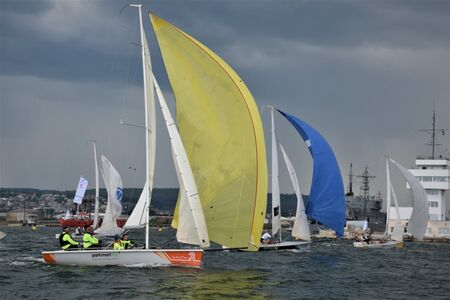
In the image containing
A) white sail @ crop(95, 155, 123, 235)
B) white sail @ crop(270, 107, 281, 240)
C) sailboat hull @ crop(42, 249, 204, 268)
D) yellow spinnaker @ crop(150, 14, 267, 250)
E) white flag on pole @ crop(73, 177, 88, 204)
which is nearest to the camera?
sailboat hull @ crop(42, 249, 204, 268)

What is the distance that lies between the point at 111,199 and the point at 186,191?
39.3 meters

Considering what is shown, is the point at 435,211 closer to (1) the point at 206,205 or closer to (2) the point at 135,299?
(1) the point at 206,205

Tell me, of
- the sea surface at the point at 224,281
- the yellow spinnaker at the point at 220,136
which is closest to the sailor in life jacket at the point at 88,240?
the sea surface at the point at 224,281

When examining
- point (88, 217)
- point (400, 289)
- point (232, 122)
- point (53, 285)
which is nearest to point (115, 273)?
point (53, 285)

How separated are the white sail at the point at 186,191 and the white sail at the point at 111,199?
37.5 m

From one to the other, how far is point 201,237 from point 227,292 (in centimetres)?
486

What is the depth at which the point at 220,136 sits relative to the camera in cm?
3438

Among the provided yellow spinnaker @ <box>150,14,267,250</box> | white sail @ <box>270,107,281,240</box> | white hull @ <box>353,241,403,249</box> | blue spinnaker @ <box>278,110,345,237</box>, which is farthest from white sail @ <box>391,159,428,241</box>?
yellow spinnaker @ <box>150,14,267,250</box>

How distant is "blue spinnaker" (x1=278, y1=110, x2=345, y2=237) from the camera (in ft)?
186

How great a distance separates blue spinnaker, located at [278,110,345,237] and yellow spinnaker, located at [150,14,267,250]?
888 inches

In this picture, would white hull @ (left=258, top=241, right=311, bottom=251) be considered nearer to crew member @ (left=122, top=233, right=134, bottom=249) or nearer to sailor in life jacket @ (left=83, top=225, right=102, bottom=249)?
crew member @ (left=122, top=233, right=134, bottom=249)

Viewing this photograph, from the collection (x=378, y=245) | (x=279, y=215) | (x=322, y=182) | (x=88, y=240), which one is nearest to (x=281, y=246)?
(x=279, y=215)

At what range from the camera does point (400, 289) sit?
34.0 m

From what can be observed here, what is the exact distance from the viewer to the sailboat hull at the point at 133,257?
33341 mm
